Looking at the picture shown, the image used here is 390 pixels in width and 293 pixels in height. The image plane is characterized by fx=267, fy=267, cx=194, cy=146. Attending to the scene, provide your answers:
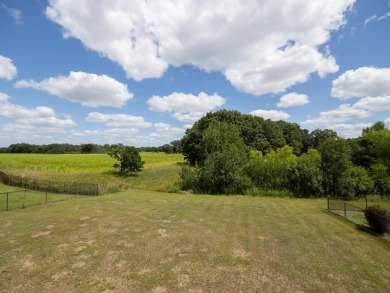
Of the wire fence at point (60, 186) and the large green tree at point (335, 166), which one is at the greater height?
the large green tree at point (335, 166)

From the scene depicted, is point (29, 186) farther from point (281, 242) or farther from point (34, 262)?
point (281, 242)

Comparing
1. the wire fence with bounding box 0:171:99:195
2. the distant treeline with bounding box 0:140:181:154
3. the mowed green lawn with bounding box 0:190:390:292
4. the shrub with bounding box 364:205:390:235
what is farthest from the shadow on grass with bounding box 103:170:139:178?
the distant treeline with bounding box 0:140:181:154

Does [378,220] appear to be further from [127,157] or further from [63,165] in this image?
[63,165]

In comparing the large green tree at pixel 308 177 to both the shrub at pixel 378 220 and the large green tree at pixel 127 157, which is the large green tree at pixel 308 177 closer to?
the shrub at pixel 378 220

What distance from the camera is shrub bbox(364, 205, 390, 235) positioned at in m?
13.7

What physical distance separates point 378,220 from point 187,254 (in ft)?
34.6

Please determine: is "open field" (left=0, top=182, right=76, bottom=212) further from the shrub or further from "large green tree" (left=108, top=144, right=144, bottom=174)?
the shrub

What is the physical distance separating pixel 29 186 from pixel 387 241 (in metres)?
33.7

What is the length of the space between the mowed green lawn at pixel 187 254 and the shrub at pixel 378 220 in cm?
82

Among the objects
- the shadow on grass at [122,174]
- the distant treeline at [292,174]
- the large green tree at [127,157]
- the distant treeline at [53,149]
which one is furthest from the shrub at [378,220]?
the distant treeline at [53,149]

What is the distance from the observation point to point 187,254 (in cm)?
1052

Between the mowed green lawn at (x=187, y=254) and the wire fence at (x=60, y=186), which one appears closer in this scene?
the mowed green lawn at (x=187, y=254)

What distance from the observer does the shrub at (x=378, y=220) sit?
13.7 metres

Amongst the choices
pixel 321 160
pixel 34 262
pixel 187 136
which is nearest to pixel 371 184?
pixel 321 160
